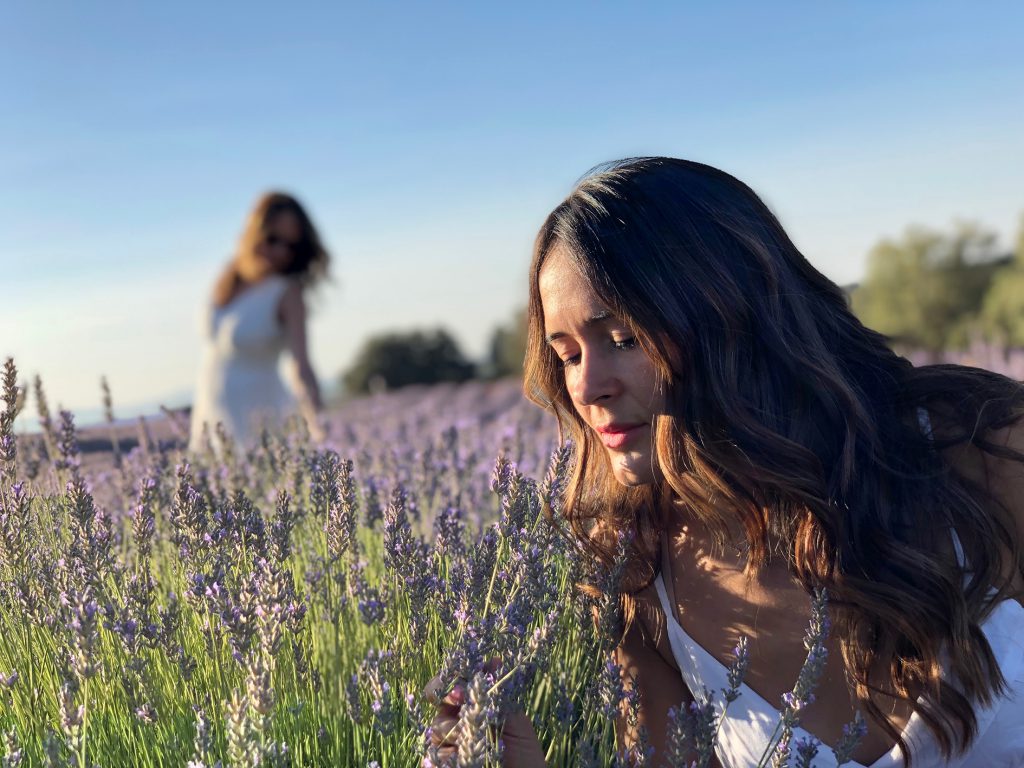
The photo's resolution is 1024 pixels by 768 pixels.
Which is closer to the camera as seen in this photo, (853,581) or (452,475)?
(853,581)

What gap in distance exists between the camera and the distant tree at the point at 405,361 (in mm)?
21359

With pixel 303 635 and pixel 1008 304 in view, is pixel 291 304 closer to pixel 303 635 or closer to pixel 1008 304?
pixel 303 635

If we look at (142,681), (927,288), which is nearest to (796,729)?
(142,681)

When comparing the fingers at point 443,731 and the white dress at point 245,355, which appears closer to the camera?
the fingers at point 443,731

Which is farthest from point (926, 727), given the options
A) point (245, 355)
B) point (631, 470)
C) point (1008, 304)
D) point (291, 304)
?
point (1008, 304)

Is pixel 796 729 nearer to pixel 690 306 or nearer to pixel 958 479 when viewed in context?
pixel 958 479

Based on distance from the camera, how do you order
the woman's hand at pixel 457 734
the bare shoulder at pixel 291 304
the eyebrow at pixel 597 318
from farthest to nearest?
1. the bare shoulder at pixel 291 304
2. the eyebrow at pixel 597 318
3. the woman's hand at pixel 457 734

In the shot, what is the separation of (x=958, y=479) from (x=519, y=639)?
957mm

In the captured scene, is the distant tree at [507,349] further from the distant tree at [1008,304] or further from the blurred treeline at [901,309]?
the distant tree at [1008,304]

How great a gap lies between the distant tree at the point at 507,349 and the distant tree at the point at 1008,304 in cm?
878

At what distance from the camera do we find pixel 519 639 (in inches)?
65.9

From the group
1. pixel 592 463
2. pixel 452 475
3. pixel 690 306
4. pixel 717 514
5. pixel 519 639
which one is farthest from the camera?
pixel 452 475

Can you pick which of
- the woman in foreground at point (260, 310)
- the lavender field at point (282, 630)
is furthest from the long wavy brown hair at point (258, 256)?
the lavender field at point (282, 630)

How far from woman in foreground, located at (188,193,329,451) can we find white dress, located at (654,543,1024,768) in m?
4.83
